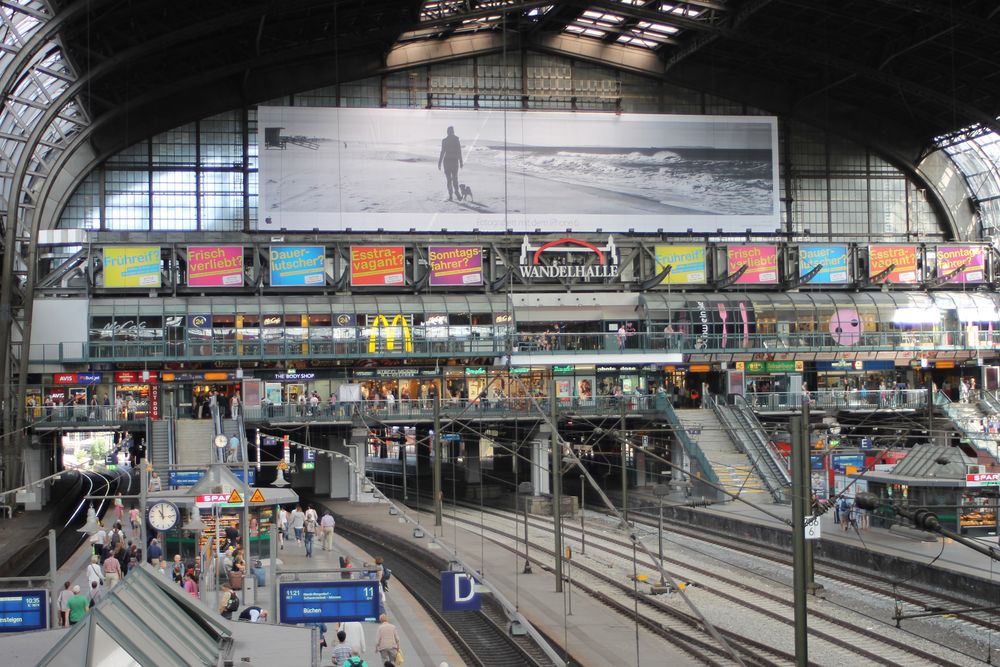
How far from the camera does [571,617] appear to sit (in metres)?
25.0

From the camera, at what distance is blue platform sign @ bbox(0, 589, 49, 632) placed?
58.7ft

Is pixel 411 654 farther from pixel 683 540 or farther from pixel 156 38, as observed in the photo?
pixel 156 38

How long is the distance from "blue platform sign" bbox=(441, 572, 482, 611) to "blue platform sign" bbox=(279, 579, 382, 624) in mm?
4180

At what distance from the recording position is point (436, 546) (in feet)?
103

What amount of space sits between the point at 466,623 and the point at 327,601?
A: 9.24 m

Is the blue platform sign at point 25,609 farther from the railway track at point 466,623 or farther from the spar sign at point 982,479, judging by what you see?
the spar sign at point 982,479

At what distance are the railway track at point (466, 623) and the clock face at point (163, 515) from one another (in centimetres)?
648

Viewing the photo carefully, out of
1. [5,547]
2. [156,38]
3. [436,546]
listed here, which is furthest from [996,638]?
[156,38]

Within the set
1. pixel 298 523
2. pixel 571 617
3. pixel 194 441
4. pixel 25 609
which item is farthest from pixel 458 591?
pixel 194 441

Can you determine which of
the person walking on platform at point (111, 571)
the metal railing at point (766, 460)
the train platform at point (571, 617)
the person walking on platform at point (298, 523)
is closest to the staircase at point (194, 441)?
the person walking on platform at point (298, 523)

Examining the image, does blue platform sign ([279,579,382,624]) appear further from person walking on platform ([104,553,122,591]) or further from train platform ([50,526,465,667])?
person walking on platform ([104,553,122,591])

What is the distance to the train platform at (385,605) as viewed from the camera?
21984mm

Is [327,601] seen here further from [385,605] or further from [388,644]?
[385,605]

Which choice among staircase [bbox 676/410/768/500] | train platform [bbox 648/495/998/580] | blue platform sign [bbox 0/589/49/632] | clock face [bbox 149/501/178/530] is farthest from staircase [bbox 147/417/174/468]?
blue platform sign [bbox 0/589/49/632]
